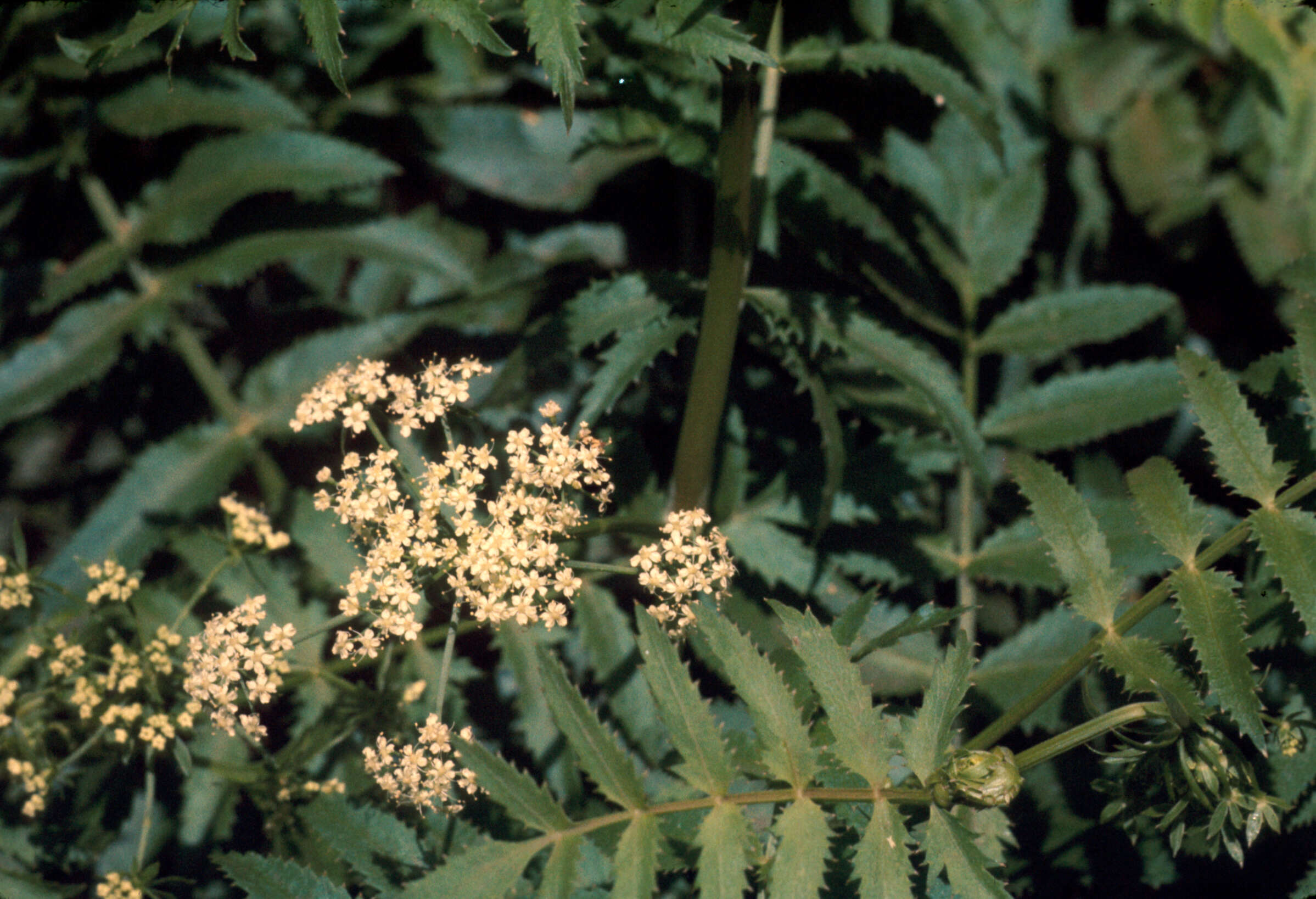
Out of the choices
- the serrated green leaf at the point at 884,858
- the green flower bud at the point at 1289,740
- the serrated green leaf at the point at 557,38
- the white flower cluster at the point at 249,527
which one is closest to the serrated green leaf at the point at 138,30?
the serrated green leaf at the point at 557,38

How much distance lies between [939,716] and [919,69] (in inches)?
53.0

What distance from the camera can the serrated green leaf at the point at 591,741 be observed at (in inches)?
63.8

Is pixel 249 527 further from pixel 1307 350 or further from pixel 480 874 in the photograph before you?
pixel 1307 350

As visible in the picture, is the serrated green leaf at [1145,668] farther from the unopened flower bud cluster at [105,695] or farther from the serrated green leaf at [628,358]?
the unopened flower bud cluster at [105,695]

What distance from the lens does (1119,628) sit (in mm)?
1757

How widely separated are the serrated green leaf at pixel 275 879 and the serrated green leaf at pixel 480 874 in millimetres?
345

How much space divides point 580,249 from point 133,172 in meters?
1.39

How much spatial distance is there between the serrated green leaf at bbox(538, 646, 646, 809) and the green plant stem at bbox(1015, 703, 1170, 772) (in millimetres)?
616

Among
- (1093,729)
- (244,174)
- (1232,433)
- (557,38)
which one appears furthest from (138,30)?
(1232,433)

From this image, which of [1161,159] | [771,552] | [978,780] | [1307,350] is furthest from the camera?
[1161,159]

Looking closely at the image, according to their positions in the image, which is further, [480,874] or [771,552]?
[771,552]

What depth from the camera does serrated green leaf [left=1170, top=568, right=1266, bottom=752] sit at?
5.17ft

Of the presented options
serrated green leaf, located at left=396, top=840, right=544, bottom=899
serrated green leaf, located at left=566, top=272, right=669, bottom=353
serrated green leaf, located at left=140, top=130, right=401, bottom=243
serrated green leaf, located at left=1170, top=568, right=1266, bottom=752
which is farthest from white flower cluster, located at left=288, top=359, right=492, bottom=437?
serrated green leaf, located at left=1170, top=568, right=1266, bottom=752

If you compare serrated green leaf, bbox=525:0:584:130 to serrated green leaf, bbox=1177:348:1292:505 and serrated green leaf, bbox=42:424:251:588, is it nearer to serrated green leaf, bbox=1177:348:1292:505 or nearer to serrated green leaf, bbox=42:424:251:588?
serrated green leaf, bbox=1177:348:1292:505
